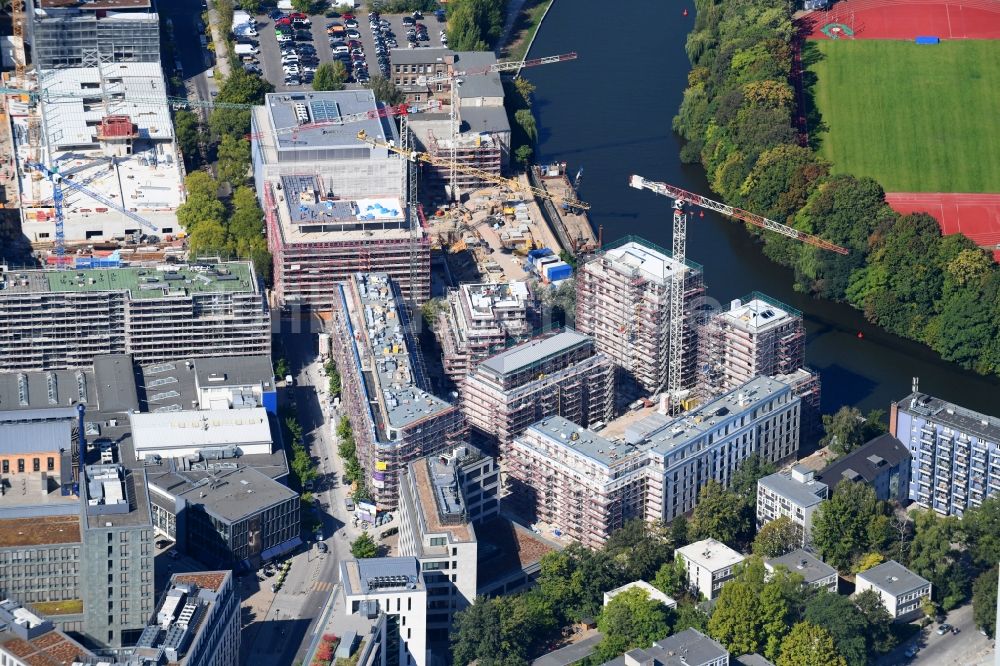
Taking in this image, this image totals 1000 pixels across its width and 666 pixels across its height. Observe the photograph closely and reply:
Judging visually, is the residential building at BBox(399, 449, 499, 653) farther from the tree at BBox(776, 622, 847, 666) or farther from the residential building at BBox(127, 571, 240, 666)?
the tree at BBox(776, 622, 847, 666)

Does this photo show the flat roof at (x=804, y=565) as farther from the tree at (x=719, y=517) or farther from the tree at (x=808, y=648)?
the tree at (x=808, y=648)

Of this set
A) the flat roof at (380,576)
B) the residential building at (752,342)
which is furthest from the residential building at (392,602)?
the residential building at (752,342)

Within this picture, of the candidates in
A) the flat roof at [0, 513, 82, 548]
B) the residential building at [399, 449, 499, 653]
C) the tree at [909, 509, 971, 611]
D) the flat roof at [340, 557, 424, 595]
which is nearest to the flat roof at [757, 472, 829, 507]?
the tree at [909, 509, 971, 611]

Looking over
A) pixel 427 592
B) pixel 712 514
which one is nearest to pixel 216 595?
pixel 427 592

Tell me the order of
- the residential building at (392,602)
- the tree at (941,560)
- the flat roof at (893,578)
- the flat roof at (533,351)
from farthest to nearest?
the flat roof at (533,351) < the tree at (941,560) < the flat roof at (893,578) < the residential building at (392,602)

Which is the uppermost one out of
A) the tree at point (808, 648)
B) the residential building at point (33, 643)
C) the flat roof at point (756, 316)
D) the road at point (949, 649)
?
the flat roof at point (756, 316)

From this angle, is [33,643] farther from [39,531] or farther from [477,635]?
[477,635]
